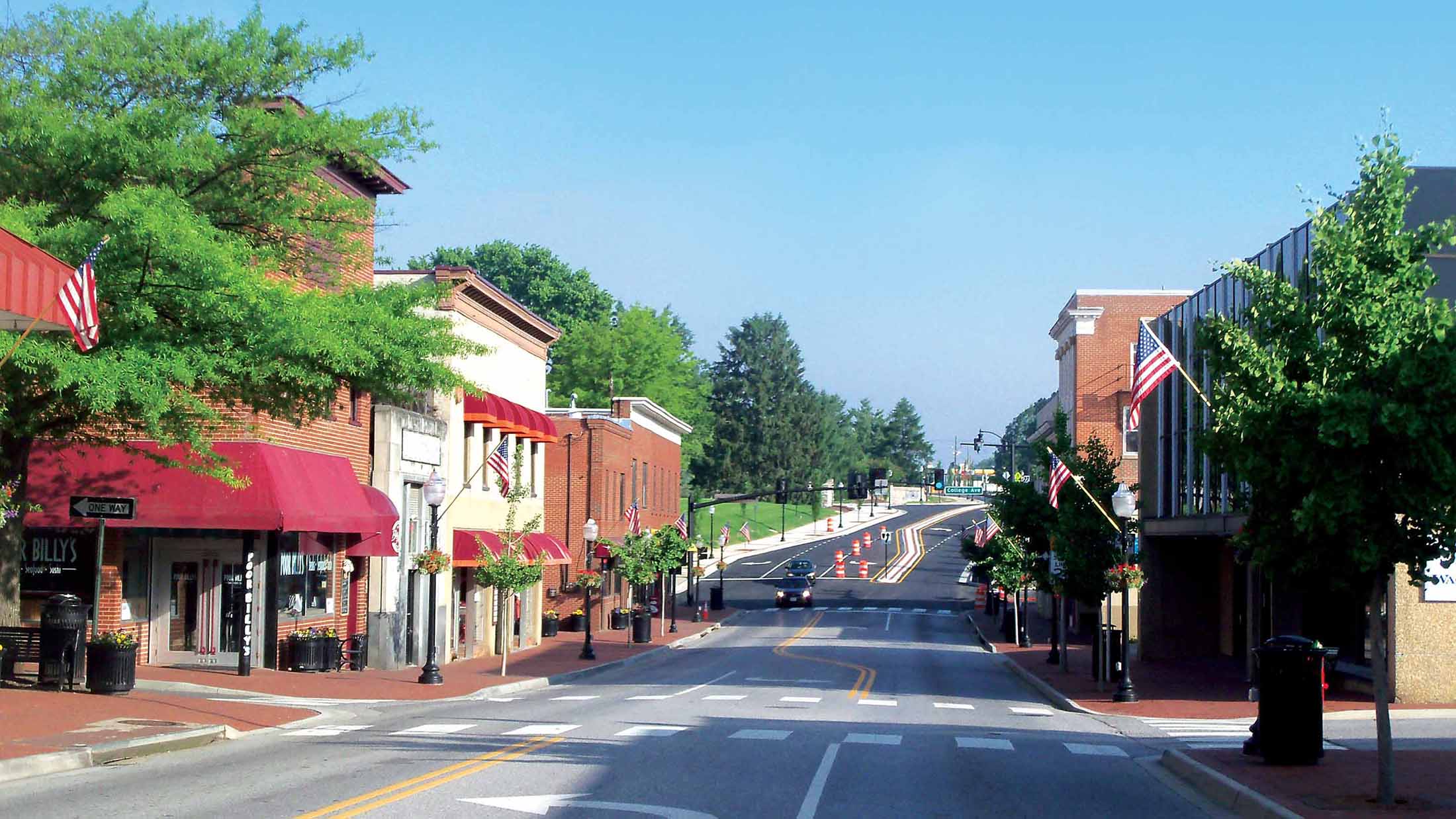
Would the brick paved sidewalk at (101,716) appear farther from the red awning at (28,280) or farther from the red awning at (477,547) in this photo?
the red awning at (477,547)

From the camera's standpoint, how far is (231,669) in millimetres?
27672

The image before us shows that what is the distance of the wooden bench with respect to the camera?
21.8 metres

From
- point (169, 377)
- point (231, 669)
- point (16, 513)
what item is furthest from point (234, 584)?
point (169, 377)

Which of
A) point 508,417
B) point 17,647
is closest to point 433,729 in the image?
point 17,647

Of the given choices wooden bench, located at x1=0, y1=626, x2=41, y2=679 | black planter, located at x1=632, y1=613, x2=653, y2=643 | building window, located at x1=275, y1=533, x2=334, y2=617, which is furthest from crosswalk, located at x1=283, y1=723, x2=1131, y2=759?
A: black planter, located at x1=632, y1=613, x2=653, y2=643

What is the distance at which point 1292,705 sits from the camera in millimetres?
15523

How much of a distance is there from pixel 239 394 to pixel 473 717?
6216 mm

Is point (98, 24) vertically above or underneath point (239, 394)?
above

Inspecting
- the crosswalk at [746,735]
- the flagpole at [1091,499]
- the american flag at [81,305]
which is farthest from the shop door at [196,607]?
the flagpole at [1091,499]

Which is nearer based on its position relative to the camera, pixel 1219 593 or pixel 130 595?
pixel 130 595

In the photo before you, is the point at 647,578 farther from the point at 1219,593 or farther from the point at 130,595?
the point at 130,595

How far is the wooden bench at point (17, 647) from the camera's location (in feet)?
71.7

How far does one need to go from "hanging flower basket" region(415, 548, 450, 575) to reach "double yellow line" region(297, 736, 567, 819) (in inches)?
540

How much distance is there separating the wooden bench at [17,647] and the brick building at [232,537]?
1.21 meters
